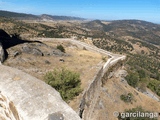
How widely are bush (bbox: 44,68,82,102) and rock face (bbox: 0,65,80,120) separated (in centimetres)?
1089

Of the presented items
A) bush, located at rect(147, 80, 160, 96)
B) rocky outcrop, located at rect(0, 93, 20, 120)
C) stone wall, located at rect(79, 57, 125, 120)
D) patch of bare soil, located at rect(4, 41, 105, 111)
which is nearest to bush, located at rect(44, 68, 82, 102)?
stone wall, located at rect(79, 57, 125, 120)

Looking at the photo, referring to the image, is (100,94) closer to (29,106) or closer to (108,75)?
(108,75)

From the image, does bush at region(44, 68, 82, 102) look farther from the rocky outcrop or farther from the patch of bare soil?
the rocky outcrop

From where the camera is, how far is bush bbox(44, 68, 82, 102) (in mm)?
17906

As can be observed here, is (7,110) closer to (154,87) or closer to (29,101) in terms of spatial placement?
(29,101)

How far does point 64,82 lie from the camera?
18.4 m

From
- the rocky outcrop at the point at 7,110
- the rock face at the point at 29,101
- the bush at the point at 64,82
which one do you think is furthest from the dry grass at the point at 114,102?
the rock face at the point at 29,101

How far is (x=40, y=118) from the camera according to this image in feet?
17.1

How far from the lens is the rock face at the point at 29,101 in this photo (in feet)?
17.6

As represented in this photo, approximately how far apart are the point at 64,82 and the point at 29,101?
12.7m

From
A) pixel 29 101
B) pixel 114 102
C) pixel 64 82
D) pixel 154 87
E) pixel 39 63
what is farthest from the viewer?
pixel 154 87

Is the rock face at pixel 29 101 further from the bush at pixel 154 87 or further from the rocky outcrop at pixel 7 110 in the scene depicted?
the bush at pixel 154 87

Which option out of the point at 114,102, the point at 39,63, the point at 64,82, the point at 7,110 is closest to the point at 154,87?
the point at 114,102

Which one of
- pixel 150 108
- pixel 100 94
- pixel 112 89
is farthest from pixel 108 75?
→ pixel 150 108
